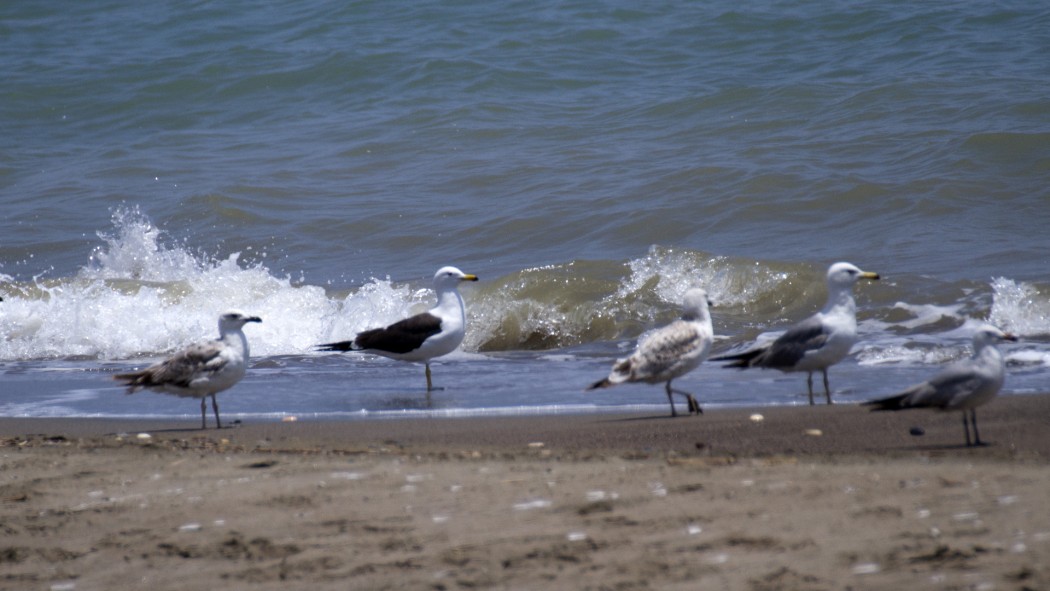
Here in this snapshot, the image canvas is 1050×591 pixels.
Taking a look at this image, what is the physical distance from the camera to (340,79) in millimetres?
18484

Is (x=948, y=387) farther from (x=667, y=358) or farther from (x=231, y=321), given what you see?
(x=231, y=321)

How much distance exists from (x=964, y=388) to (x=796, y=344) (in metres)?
1.59

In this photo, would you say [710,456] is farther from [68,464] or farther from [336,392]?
[336,392]

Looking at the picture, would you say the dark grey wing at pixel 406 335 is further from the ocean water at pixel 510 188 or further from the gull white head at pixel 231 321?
the gull white head at pixel 231 321

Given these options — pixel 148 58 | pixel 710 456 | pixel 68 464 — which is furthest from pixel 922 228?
pixel 148 58

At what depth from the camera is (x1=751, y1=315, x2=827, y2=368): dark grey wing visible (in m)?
6.55

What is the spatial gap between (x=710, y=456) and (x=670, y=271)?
619 cm

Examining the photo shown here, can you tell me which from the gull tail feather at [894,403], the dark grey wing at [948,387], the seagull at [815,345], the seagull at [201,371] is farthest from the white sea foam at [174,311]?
the dark grey wing at [948,387]

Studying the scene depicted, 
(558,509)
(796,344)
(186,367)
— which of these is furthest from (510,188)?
(558,509)

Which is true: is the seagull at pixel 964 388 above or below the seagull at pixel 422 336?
below

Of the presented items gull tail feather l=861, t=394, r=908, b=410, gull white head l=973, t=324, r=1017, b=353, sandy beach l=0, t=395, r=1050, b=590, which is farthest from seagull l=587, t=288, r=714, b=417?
gull white head l=973, t=324, r=1017, b=353

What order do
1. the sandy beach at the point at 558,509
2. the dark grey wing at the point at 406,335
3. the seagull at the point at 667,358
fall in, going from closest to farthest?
the sandy beach at the point at 558,509 → the seagull at the point at 667,358 → the dark grey wing at the point at 406,335

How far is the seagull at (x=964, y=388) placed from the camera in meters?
5.01

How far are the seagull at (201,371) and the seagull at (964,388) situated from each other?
139 inches
